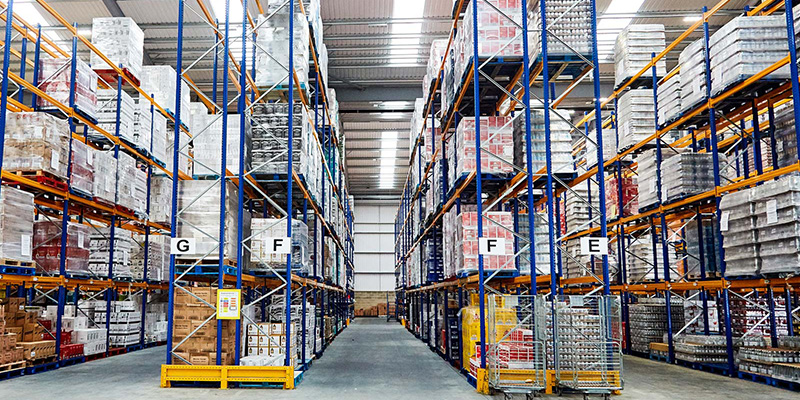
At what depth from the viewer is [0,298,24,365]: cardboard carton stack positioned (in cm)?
913

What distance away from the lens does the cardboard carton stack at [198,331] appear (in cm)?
848

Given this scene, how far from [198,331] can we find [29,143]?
4.42 metres

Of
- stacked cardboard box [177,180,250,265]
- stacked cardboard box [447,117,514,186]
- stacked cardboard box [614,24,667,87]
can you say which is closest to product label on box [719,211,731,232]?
stacked cardboard box [447,117,514,186]

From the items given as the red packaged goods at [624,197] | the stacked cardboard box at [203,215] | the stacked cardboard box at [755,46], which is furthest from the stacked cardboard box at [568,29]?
the red packaged goods at [624,197]

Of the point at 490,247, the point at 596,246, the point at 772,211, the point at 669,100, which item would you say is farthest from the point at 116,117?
the point at 772,211

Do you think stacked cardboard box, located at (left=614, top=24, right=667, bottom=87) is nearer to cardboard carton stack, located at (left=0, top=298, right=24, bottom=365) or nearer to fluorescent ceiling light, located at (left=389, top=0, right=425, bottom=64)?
fluorescent ceiling light, located at (left=389, top=0, right=425, bottom=64)

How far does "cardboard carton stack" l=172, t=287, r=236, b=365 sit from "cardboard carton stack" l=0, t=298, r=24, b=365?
2980 mm

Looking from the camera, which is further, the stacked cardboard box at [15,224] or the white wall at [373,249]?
the white wall at [373,249]

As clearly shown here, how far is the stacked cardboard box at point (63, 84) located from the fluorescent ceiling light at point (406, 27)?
8703mm

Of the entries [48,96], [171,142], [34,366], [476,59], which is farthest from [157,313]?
[476,59]

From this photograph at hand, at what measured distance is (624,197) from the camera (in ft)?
46.6

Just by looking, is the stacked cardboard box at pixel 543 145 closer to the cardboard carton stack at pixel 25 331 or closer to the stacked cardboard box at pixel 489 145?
the stacked cardboard box at pixel 489 145

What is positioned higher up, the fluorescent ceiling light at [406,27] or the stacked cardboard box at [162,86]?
the fluorescent ceiling light at [406,27]

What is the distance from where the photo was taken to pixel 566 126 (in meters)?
9.27
